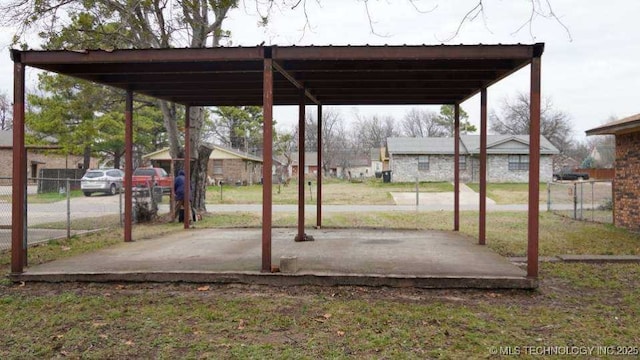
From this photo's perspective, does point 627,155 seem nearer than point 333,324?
No

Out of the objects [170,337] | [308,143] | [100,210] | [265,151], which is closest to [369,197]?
[100,210]

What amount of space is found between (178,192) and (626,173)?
1209 cm

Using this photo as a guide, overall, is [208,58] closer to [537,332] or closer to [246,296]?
[246,296]

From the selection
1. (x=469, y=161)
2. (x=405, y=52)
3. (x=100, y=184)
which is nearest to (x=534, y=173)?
(x=405, y=52)

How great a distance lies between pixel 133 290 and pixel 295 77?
170 inches

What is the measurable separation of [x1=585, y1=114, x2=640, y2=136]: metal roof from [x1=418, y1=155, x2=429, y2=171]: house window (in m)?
25.2

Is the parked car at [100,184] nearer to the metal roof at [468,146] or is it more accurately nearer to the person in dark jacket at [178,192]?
the person in dark jacket at [178,192]

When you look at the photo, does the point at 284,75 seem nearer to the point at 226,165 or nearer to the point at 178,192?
the point at 178,192

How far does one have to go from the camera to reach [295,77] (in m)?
8.65

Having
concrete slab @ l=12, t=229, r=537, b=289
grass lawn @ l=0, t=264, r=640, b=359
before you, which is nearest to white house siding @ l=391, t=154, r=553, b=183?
concrete slab @ l=12, t=229, r=537, b=289

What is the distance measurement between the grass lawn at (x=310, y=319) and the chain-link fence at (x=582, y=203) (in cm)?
954

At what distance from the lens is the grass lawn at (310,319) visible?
4.40 metres

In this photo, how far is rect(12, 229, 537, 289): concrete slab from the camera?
642 cm

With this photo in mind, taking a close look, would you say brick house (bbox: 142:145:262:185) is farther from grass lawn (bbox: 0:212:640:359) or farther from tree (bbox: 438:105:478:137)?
grass lawn (bbox: 0:212:640:359)
